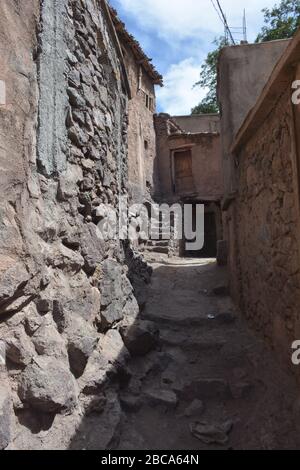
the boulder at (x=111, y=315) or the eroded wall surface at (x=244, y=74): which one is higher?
the eroded wall surface at (x=244, y=74)

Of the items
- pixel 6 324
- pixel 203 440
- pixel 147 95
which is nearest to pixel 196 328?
pixel 203 440

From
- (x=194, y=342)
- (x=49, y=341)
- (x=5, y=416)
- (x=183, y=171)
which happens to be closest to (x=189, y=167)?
(x=183, y=171)

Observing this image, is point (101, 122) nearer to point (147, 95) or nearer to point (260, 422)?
point (260, 422)

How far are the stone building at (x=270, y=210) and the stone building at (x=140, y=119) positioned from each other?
6819 millimetres

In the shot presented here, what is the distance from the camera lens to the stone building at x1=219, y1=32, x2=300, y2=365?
2.66 meters

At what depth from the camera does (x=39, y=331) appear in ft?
7.20

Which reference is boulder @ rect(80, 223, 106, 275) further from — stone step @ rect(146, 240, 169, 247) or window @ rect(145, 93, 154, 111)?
window @ rect(145, 93, 154, 111)

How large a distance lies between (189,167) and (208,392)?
11.6 m

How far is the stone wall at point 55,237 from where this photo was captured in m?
1.99

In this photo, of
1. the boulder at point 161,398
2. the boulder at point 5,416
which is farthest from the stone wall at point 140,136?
the boulder at point 5,416

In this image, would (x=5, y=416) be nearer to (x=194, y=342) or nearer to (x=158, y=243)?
(x=194, y=342)

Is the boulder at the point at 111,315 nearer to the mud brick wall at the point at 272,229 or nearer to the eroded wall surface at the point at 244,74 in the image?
the mud brick wall at the point at 272,229

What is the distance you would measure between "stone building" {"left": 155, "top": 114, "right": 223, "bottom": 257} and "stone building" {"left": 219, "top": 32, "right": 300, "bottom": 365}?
805 centimetres

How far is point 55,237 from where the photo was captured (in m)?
2.55
